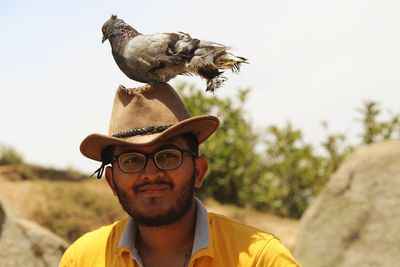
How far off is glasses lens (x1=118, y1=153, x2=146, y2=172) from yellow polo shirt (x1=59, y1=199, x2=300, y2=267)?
29 cm

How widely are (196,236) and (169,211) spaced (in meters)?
0.16

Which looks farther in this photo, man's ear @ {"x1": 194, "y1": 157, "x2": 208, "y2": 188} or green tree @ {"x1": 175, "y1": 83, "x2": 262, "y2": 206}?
green tree @ {"x1": 175, "y1": 83, "x2": 262, "y2": 206}

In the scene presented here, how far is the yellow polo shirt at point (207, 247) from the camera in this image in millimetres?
3256

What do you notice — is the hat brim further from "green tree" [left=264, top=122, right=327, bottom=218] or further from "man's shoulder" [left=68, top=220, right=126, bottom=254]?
"green tree" [left=264, top=122, right=327, bottom=218]

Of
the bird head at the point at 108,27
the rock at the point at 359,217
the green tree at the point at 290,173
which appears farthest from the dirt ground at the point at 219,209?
the bird head at the point at 108,27

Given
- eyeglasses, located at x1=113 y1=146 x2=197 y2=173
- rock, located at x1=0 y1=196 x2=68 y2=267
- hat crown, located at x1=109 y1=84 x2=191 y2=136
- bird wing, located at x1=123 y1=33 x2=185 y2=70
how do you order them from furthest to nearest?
rock, located at x1=0 y1=196 x2=68 y2=267, bird wing, located at x1=123 y1=33 x2=185 y2=70, hat crown, located at x1=109 y1=84 x2=191 y2=136, eyeglasses, located at x1=113 y1=146 x2=197 y2=173

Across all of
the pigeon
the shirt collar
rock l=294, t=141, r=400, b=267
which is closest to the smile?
the shirt collar

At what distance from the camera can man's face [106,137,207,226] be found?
10.8ft

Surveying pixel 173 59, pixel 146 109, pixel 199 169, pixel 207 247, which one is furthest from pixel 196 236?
pixel 173 59

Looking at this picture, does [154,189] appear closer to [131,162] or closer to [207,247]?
[131,162]

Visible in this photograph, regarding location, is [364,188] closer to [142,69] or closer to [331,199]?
[331,199]

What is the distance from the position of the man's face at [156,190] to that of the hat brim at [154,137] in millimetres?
42

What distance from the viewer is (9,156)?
43.1 feet

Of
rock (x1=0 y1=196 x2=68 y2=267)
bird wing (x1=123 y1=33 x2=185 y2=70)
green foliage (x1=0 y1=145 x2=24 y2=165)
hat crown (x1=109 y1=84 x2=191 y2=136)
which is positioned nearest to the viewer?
hat crown (x1=109 y1=84 x2=191 y2=136)
